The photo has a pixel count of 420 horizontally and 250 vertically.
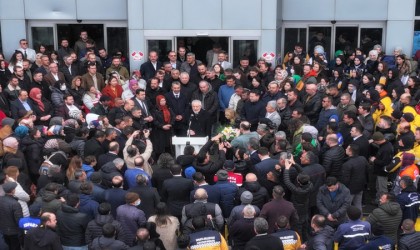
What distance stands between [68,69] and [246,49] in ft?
16.4

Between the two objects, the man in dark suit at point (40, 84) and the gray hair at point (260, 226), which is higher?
the man in dark suit at point (40, 84)

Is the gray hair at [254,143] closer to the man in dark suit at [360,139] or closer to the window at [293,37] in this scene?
the man in dark suit at [360,139]

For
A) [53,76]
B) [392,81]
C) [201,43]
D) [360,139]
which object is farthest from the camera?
[201,43]

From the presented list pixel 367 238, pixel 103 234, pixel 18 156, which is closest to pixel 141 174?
pixel 103 234

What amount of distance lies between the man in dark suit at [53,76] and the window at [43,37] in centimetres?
435

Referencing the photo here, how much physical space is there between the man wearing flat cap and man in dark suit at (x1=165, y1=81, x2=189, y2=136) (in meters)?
5.29

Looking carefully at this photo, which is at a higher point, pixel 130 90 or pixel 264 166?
pixel 130 90

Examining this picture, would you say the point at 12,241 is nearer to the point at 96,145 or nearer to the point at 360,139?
the point at 96,145

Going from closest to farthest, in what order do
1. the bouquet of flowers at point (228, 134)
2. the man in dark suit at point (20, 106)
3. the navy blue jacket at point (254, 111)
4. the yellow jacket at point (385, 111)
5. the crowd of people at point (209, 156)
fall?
1. the crowd of people at point (209, 156)
2. the bouquet of flowers at point (228, 134)
3. the yellow jacket at point (385, 111)
4. the man in dark suit at point (20, 106)
5. the navy blue jacket at point (254, 111)

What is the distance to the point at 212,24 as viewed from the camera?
17.0m

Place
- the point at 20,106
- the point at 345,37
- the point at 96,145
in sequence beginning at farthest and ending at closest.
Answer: the point at 345,37, the point at 20,106, the point at 96,145

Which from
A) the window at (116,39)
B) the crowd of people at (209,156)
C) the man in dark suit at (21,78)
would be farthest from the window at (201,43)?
the man in dark suit at (21,78)

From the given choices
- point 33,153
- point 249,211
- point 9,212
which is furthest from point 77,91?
point 249,211

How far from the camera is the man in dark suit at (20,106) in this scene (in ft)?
41.6
